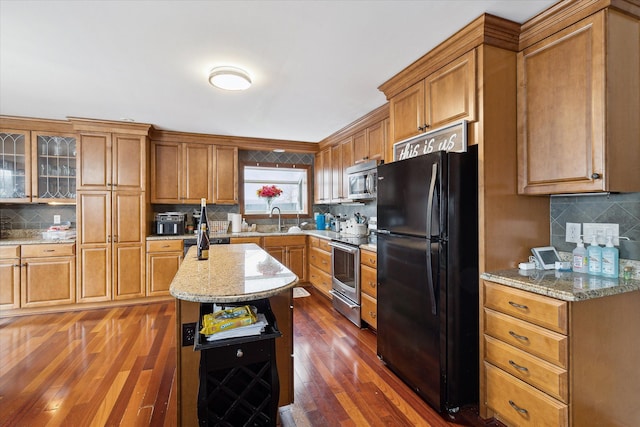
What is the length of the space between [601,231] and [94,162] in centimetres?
Answer: 518

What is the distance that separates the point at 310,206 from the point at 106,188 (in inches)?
122

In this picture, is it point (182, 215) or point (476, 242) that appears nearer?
point (476, 242)

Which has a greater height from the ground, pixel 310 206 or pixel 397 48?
pixel 397 48

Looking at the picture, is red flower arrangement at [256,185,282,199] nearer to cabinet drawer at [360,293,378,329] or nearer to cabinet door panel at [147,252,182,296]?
cabinet door panel at [147,252,182,296]

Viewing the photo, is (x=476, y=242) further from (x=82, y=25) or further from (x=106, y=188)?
(x=106, y=188)

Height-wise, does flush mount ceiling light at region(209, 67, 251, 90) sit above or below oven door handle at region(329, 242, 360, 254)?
above

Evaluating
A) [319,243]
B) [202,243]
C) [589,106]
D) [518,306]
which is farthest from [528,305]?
[319,243]

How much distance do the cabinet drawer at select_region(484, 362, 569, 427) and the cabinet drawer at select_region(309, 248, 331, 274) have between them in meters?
2.47

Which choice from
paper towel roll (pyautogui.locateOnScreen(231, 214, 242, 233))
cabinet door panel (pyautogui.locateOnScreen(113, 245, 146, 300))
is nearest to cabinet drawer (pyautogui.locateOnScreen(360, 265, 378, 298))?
paper towel roll (pyautogui.locateOnScreen(231, 214, 242, 233))

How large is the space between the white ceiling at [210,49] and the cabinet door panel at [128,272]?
1.80 meters

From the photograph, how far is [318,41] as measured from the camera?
6.79 feet

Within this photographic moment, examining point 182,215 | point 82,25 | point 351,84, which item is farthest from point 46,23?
point 182,215

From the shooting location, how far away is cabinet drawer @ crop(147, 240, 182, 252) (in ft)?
13.6

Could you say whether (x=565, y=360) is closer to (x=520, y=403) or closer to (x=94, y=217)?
(x=520, y=403)
